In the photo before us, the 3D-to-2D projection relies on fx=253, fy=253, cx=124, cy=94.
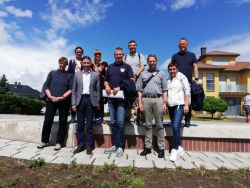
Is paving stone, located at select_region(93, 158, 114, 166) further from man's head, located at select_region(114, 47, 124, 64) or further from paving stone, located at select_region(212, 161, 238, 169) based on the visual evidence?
man's head, located at select_region(114, 47, 124, 64)

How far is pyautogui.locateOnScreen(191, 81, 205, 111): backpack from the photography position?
19.1 ft

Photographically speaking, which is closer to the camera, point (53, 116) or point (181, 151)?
point (181, 151)

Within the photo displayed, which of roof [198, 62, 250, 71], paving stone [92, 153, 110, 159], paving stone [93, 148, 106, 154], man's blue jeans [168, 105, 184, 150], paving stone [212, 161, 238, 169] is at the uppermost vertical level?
roof [198, 62, 250, 71]

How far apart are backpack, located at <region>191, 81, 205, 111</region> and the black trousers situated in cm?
291

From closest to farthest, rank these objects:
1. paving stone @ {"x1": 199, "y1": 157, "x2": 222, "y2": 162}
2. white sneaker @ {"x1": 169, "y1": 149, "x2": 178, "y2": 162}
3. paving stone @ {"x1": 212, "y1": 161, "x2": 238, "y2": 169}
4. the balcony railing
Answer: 1. paving stone @ {"x1": 212, "y1": 161, "x2": 238, "y2": 169}
2. white sneaker @ {"x1": 169, "y1": 149, "x2": 178, "y2": 162}
3. paving stone @ {"x1": 199, "y1": 157, "x2": 222, "y2": 162}
4. the balcony railing

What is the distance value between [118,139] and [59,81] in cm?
187

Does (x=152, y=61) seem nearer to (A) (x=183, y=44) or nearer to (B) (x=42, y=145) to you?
(A) (x=183, y=44)

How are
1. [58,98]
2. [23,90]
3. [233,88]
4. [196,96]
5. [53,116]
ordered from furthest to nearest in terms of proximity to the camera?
[23,90] < [233,88] < [196,96] < [53,116] < [58,98]

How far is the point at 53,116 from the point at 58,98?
0.46 m

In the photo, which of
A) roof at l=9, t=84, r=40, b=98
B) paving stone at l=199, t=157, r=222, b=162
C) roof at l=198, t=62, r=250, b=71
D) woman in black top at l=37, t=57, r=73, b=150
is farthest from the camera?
roof at l=9, t=84, r=40, b=98

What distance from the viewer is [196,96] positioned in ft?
19.3

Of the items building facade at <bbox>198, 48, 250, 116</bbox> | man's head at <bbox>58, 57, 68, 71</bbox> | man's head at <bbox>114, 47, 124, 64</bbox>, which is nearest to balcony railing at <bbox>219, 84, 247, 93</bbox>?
building facade at <bbox>198, 48, 250, 116</bbox>

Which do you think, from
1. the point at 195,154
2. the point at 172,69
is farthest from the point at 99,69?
the point at 195,154

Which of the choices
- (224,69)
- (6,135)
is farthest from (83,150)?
(224,69)
